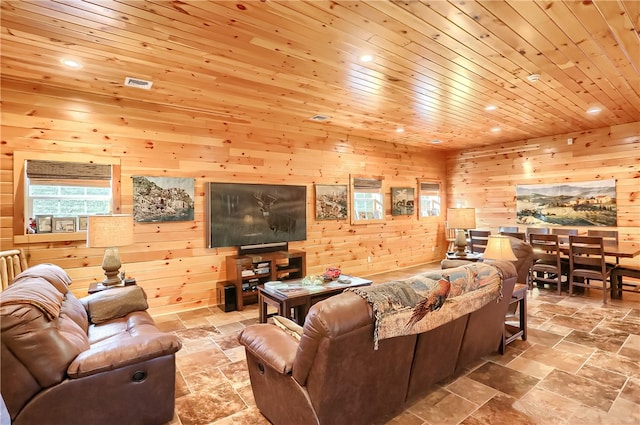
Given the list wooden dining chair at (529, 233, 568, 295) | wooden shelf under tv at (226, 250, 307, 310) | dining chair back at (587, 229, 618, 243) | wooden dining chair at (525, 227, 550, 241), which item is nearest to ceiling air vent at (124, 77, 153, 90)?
wooden shelf under tv at (226, 250, 307, 310)

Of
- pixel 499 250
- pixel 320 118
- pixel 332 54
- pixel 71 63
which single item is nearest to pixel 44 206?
pixel 71 63

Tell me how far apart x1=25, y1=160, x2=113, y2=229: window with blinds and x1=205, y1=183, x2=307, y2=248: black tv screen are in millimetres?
1264

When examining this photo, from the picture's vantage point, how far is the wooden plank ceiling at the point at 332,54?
2328 mm

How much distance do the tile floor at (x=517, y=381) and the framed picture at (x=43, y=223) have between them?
1666 mm

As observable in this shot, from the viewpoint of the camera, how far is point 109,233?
3.18 metres

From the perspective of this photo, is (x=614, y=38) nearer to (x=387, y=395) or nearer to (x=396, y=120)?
(x=396, y=120)

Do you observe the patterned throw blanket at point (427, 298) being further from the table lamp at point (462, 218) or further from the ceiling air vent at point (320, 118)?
the ceiling air vent at point (320, 118)

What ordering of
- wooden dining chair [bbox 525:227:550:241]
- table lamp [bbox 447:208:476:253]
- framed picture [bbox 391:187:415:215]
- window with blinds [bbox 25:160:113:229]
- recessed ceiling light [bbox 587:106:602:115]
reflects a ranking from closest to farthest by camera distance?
window with blinds [bbox 25:160:113:229] < table lamp [bbox 447:208:476:253] < recessed ceiling light [bbox 587:106:602:115] < wooden dining chair [bbox 525:227:550:241] < framed picture [bbox 391:187:415:215]

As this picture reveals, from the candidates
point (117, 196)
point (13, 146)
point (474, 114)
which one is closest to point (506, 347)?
point (474, 114)

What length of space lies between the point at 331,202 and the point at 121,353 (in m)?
4.48

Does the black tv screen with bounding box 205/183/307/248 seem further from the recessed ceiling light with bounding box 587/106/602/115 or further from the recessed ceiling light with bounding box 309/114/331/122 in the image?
the recessed ceiling light with bounding box 587/106/602/115

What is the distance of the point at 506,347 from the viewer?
327 cm

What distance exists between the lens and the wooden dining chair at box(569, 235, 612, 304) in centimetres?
454

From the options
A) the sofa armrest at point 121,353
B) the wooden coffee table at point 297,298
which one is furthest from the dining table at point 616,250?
the sofa armrest at point 121,353
